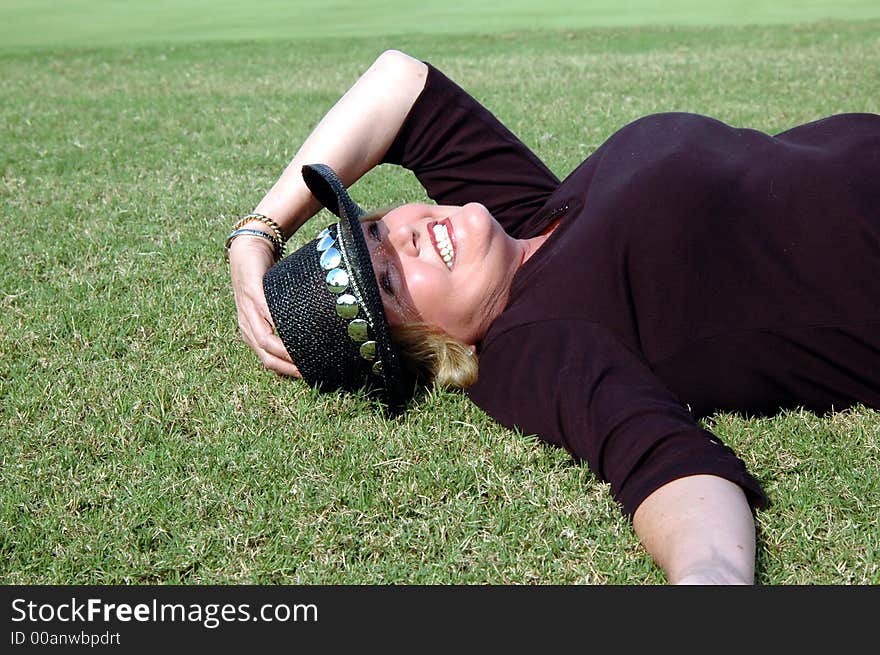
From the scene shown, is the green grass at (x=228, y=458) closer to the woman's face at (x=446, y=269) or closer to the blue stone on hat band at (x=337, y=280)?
the woman's face at (x=446, y=269)

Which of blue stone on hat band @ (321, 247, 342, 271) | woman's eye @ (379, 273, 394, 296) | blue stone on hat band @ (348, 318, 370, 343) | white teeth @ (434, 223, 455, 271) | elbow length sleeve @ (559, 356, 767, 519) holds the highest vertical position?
blue stone on hat band @ (321, 247, 342, 271)

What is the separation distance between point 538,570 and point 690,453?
1.55ft

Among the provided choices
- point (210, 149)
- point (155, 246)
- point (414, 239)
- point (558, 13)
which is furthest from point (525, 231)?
point (558, 13)

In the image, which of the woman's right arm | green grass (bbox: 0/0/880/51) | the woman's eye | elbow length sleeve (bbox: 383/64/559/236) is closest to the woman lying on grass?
the woman's eye

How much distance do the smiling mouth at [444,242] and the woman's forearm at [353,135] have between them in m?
0.59

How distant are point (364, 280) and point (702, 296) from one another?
967 millimetres

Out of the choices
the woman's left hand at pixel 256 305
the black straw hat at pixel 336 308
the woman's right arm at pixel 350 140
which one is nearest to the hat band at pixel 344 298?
the black straw hat at pixel 336 308

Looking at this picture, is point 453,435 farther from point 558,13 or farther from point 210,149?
point 558,13

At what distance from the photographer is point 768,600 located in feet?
6.74

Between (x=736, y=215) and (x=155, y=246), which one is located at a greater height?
(x=736, y=215)

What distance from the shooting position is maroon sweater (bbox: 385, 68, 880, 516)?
2.67 metres

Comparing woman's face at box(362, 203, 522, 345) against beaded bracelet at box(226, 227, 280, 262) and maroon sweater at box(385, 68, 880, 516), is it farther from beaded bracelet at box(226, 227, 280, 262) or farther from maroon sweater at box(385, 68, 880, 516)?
beaded bracelet at box(226, 227, 280, 262)

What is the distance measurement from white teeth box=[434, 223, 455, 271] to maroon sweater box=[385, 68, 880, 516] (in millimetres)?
219

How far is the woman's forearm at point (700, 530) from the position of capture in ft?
6.76
